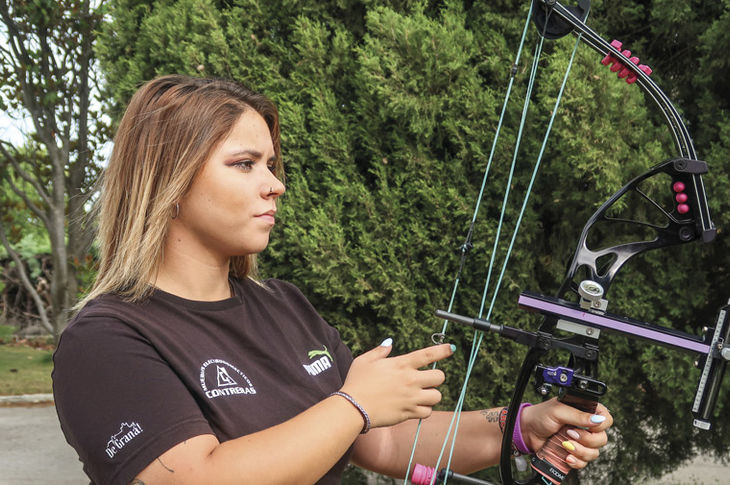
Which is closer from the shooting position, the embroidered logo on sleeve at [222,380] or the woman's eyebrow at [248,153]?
the embroidered logo on sleeve at [222,380]

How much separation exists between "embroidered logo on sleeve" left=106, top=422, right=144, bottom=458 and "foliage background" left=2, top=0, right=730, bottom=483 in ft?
6.63

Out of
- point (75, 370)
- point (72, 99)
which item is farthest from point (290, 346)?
point (72, 99)

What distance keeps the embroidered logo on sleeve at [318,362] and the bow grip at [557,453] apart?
632 millimetres

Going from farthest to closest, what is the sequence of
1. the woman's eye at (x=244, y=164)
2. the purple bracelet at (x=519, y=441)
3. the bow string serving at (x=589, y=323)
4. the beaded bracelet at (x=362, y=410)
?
1. the purple bracelet at (x=519, y=441)
2. the woman's eye at (x=244, y=164)
3. the bow string serving at (x=589, y=323)
4. the beaded bracelet at (x=362, y=410)

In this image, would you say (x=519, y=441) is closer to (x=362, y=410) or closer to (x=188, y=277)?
(x=362, y=410)

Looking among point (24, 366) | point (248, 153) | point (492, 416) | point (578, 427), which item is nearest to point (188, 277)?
point (248, 153)

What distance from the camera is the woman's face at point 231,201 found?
1739 mm

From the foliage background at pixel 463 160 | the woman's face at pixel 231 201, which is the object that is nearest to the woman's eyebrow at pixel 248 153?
the woman's face at pixel 231 201

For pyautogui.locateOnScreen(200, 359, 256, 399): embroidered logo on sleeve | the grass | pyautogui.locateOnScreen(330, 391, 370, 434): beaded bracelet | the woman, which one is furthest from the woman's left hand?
the grass

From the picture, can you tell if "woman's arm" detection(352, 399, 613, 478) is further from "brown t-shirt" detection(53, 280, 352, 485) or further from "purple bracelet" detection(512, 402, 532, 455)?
"brown t-shirt" detection(53, 280, 352, 485)

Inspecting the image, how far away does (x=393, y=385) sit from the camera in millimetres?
1619

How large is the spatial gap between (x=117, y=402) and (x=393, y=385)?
0.61 m

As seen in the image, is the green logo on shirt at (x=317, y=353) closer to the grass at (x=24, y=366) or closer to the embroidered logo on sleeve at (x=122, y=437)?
the embroidered logo on sleeve at (x=122, y=437)

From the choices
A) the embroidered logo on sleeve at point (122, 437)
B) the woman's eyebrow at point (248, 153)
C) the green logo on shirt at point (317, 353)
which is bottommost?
the embroidered logo on sleeve at point (122, 437)
